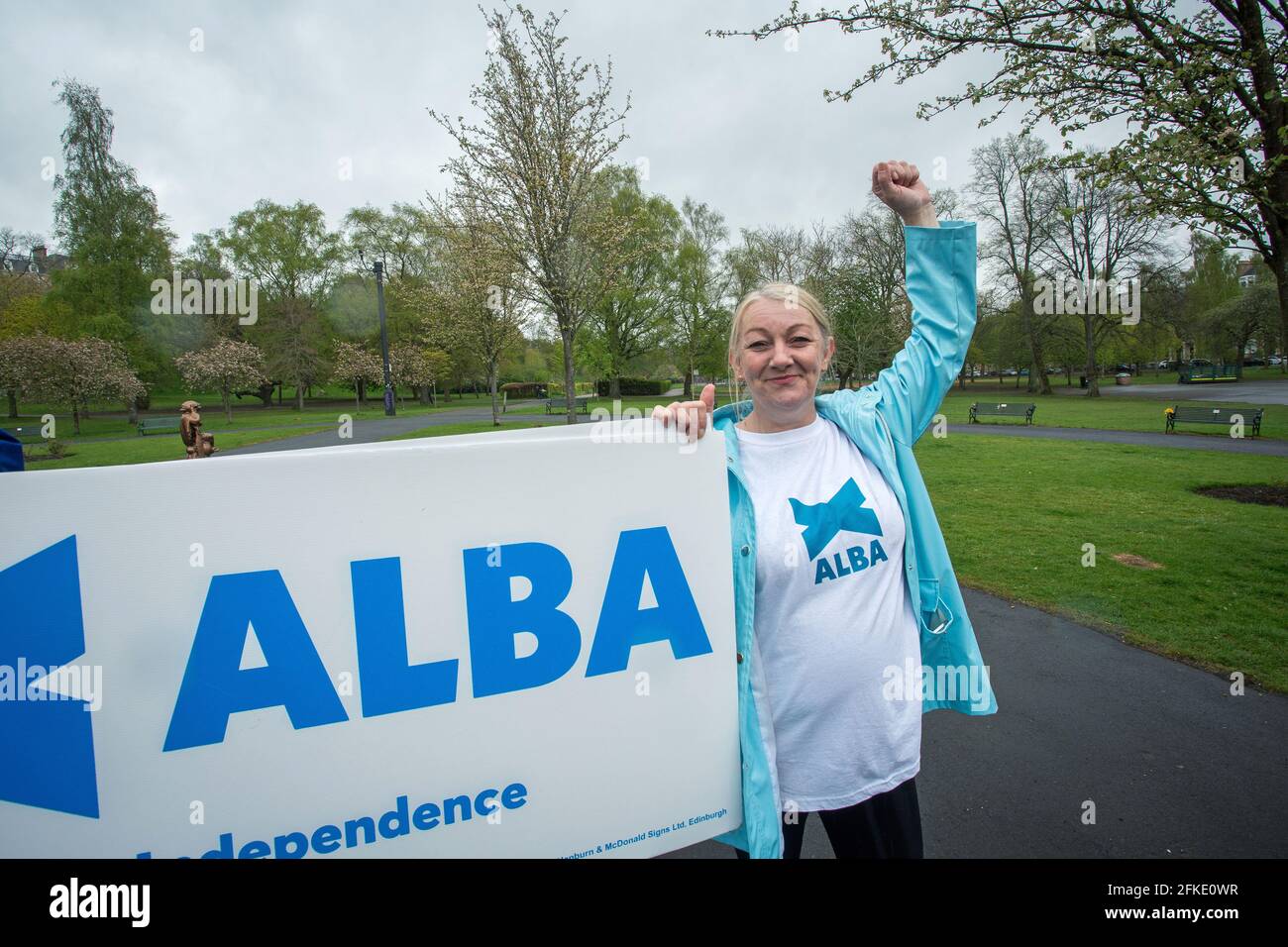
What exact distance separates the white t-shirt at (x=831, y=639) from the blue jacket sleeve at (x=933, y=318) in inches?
18.0

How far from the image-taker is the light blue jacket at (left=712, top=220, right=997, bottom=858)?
5.50 feet

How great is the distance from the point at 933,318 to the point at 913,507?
0.69 meters

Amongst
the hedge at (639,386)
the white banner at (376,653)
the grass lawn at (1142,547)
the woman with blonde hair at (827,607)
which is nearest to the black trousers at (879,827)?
the woman with blonde hair at (827,607)

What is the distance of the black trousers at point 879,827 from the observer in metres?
1.69

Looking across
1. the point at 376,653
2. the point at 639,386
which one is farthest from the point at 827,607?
the point at 639,386

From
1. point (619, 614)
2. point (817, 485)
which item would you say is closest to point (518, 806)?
point (619, 614)

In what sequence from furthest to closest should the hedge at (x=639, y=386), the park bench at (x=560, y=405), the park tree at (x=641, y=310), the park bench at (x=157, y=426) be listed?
the hedge at (x=639, y=386), the park tree at (x=641, y=310), the park bench at (x=560, y=405), the park bench at (x=157, y=426)

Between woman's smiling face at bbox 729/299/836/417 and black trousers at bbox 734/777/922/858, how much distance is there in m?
1.19

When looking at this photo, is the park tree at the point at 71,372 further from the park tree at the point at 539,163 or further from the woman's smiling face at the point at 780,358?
the woman's smiling face at the point at 780,358

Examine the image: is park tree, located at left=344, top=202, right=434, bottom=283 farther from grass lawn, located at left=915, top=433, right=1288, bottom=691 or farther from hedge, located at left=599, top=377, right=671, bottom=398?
grass lawn, located at left=915, top=433, right=1288, bottom=691

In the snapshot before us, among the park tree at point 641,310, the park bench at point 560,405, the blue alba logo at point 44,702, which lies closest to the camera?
the blue alba logo at point 44,702

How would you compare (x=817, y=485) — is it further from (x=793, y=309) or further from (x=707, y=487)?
(x=793, y=309)

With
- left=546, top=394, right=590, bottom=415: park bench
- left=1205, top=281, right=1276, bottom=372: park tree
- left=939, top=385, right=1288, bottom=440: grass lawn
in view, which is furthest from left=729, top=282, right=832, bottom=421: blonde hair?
left=1205, top=281, right=1276, bottom=372: park tree

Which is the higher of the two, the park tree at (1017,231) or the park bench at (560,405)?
the park tree at (1017,231)
